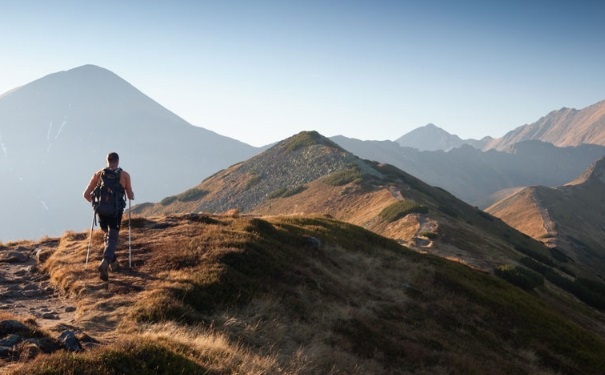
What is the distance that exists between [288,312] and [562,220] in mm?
148728

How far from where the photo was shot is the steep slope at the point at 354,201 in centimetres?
4088

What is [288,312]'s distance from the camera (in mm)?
12977

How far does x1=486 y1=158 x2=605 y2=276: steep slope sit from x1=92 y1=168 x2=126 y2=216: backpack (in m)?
88.1

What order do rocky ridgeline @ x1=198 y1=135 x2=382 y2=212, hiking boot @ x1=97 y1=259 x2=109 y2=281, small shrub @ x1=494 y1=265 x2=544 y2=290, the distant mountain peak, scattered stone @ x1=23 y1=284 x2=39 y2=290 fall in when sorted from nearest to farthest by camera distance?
hiking boot @ x1=97 y1=259 x2=109 y2=281 < scattered stone @ x1=23 y1=284 x2=39 y2=290 < small shrub @ x1=494 y1=265 x2=544 y2=290 < rocky ridgeline @ x1=198 y1=135 x2=382 y2=212 < the distant mountain peak

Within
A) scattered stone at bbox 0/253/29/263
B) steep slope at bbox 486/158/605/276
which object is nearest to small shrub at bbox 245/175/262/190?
steep slope at bbox 486/158/605/276

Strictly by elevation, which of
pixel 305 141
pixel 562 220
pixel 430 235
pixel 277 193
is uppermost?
pixel 305 141

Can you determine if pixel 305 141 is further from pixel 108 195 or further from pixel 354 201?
pixel 108 195

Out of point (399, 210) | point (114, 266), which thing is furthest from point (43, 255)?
point (399, 210)

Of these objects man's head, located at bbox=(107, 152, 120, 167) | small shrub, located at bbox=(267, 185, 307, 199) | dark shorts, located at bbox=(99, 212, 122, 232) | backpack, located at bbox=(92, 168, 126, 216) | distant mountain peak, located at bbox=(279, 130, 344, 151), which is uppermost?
distant mountain peak, located at bbox=(279, 130, 344, 151)

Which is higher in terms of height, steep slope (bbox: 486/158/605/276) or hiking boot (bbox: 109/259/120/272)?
hiking boot (bbox: 109/259/120/272)

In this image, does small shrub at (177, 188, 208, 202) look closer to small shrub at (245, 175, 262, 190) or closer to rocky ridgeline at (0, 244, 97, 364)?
small shrub at (245, 175, 262, 190)

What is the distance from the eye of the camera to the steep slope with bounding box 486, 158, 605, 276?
95.9 meters

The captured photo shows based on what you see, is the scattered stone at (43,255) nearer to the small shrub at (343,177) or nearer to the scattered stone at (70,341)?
the scattered stone at (70,341)

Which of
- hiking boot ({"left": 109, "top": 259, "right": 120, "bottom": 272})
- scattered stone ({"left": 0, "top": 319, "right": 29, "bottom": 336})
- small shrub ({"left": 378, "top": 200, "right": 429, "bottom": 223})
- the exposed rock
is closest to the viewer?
scattered stone ({"left": 0, "top": 319, "right": 29, "bottom": 336})
